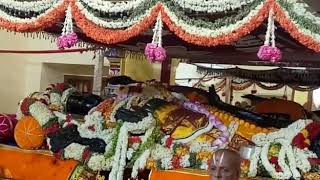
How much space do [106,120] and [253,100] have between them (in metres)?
3.41

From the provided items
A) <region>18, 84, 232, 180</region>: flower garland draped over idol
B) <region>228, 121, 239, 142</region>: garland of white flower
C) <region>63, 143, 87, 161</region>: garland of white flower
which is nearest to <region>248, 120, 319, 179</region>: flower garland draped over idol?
<region>228, 121, 239, 142</region>: garland of white flower

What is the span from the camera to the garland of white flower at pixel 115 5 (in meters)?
2.72

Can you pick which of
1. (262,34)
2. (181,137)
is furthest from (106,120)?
(262,34)

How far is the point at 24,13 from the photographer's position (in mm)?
3033

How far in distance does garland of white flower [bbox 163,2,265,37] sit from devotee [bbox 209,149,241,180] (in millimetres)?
537

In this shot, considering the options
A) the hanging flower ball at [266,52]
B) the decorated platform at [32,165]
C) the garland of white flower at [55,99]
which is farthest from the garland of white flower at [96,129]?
the hanging flower ball at [266,52]

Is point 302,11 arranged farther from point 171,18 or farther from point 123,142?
point 123,142

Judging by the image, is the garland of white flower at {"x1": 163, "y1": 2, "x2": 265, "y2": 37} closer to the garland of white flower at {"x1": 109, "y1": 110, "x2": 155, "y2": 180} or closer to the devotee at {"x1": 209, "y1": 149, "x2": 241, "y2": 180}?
the devotee at {"x1": 209, "y1": 149, "x2": 241, "y2": 180}

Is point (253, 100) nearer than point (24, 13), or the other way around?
point (24, 13)

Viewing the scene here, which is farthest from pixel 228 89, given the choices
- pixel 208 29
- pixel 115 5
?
pixel 208 29

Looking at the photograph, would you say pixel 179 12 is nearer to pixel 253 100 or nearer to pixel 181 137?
pixel 181 137

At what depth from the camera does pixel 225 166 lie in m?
2.31

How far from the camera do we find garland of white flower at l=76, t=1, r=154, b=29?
8.82 ft

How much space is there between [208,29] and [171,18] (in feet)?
0.63
